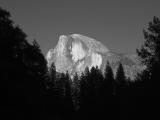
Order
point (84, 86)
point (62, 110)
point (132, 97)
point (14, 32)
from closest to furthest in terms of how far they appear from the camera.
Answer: point (14, 32)
point (132, 97)
point (62, 110)
point (84, 86)

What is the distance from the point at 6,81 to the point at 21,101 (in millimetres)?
1732

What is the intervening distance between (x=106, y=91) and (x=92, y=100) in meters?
2.60

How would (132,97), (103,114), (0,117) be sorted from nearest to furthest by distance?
1. (0,117)
2. (132,97)
3. (103,114)

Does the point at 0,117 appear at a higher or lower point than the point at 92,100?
lower

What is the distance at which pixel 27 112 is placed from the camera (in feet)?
75.3

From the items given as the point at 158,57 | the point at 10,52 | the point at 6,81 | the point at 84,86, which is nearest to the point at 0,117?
the point at 6,81

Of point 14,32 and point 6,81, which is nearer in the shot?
point 6,81

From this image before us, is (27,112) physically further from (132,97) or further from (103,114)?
(103,114)

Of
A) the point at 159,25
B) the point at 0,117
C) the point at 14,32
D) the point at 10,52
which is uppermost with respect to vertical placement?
the point at 159,25

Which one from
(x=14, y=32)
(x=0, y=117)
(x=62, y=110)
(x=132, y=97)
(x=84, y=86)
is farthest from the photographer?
(x=84, y=86)

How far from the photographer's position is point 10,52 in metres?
22.7

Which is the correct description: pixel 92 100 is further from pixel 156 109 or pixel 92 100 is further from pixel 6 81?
pixel 6 81

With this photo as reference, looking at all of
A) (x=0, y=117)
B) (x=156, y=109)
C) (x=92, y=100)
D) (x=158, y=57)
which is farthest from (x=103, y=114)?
(x=0, y=117)

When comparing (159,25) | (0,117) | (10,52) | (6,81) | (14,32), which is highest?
(159,25)
